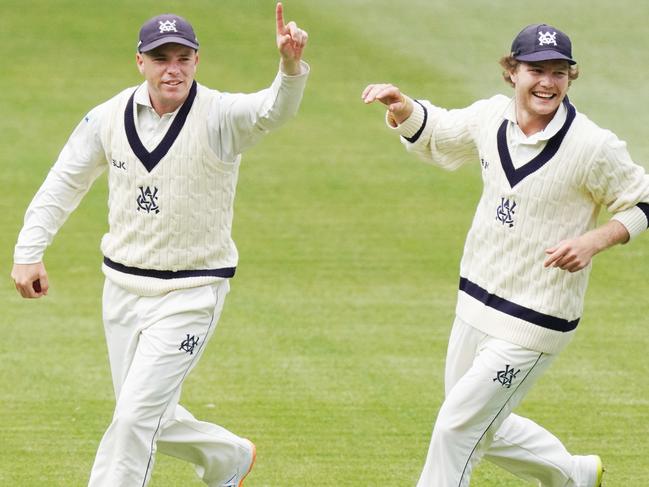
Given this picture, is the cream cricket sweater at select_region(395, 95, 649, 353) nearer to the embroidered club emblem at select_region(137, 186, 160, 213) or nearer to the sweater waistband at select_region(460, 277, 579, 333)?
the sweater waistband at select_region(460, 277, 579, 333)

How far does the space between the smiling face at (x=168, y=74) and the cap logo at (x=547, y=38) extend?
167cm

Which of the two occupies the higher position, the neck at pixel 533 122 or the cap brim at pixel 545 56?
the cap brim at pixel 545 56

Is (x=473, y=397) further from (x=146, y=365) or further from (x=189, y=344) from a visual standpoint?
(x=146, y=365)

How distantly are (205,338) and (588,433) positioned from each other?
2.94 m

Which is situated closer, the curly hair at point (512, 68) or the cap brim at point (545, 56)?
the cap brim at point (545, 56)

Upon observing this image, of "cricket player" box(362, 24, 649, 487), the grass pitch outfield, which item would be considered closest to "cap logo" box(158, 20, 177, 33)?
the grass pitch outfield

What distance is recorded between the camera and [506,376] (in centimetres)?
689

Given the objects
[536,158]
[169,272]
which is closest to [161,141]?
[169,272]

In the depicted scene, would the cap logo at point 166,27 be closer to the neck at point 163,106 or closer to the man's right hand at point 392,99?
the neck at point 163,106

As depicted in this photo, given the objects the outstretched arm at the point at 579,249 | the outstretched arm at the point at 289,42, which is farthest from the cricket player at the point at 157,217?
the outstretched arm at the point at 579,249

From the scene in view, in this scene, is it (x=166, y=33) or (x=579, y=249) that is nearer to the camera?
(x=579, y=249)

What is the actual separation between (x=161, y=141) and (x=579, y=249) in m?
2.05

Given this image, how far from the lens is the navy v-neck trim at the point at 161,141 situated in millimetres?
7051

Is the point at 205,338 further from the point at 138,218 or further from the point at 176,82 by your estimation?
the point at 176,82
